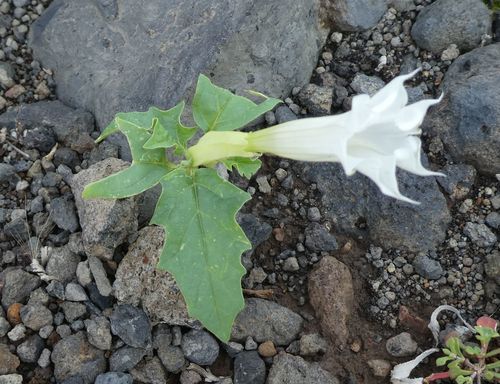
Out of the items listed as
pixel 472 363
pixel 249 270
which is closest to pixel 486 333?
pixel 472 363

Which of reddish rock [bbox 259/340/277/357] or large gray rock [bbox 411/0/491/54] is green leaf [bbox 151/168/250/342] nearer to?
reddish rock [bbox 259/340/277/357]

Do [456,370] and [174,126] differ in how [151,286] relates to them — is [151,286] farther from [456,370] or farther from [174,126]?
[456,370]

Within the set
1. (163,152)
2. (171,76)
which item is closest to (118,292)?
(163,152)

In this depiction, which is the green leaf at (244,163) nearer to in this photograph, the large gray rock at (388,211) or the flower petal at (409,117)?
the large gray rock at (388,211)

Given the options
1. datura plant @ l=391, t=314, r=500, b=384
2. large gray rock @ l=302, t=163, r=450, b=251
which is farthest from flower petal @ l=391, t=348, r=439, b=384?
large gray rock @ l=302, t=163, r=450, b=251

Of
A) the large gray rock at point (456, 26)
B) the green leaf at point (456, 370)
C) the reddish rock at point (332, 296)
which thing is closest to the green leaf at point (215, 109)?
the reddish rock at point (332, 296)

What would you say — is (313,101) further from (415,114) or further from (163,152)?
(415,114)
